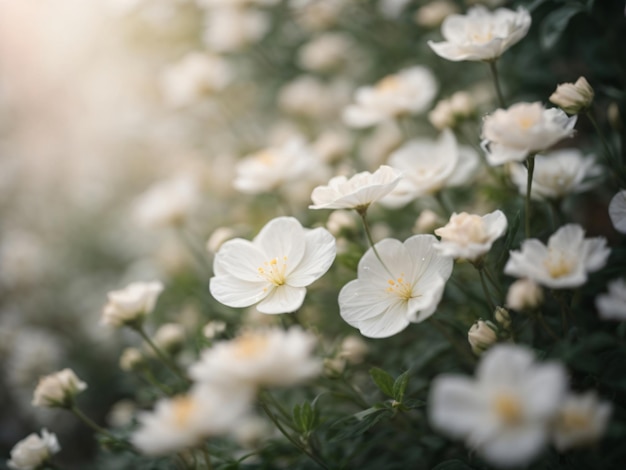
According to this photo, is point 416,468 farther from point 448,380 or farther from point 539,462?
point 448,380

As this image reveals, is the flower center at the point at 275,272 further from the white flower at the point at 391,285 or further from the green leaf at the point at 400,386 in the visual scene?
the green leaf at the point at 400,386

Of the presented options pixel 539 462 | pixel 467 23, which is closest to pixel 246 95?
pixel 467 23

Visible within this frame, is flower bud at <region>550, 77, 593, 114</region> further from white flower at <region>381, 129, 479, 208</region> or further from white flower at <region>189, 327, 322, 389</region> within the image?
white flower at <region>189, 327, 322, 389</region>

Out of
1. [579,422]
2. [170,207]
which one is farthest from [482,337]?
[170,207]

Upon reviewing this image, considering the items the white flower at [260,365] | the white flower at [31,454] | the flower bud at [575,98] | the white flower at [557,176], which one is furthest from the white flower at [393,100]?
the white flower at [31,454]

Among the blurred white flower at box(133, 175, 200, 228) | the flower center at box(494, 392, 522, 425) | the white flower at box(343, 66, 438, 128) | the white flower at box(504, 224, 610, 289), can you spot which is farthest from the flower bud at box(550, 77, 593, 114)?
the blurred white flower at box(133, 175, 200, 228)

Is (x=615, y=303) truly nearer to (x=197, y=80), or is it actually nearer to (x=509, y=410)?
(x=509, y=410)
